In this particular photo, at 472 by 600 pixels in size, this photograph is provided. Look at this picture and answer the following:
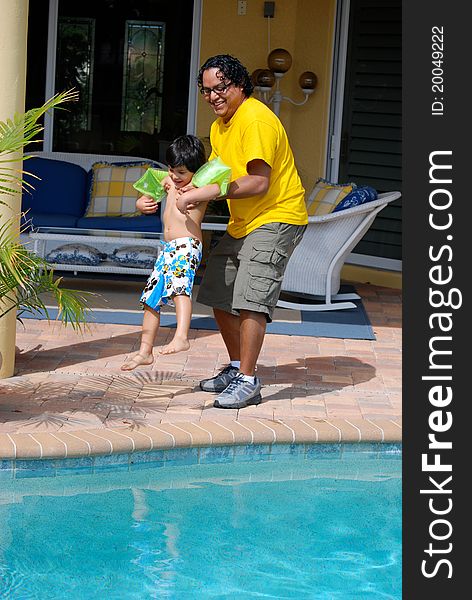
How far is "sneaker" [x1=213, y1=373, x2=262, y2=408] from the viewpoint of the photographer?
5.46m

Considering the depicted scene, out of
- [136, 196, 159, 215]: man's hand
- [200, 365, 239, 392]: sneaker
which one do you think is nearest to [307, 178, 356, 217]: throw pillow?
[200, 365, 239, 392]: sneaker

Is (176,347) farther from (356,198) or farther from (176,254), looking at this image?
(356,198)

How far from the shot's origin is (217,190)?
16.7 ft

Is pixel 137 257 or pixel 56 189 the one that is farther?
pixel 56 189

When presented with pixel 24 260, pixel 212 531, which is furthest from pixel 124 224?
pixel 212 531

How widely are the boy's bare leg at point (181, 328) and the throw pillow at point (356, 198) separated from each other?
2.94 m

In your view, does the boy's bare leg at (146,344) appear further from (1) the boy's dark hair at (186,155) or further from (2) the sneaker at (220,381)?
(1) the boy's dark hair at (186,155)

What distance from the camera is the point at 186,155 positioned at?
5.45m

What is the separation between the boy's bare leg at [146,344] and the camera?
540 cm

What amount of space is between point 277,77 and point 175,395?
16.7 ft

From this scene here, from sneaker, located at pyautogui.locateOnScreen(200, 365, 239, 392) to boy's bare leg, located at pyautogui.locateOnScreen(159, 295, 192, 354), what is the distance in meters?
0.44

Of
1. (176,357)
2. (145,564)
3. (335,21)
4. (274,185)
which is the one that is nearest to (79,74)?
(335,21)

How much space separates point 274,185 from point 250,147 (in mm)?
289

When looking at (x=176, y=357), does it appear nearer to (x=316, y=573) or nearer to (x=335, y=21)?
(x=316, y=573)
